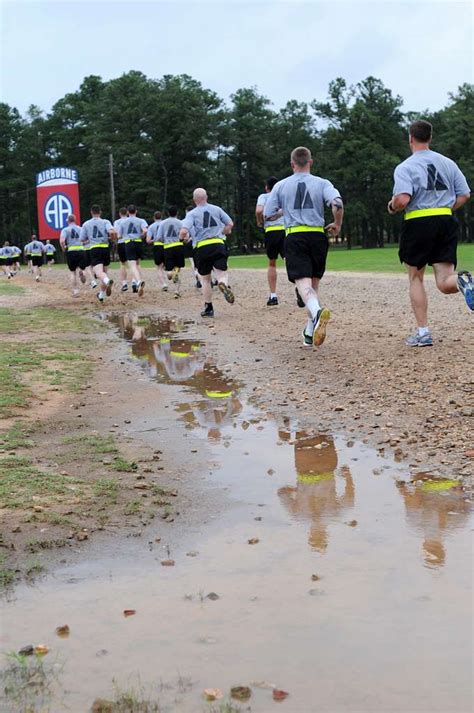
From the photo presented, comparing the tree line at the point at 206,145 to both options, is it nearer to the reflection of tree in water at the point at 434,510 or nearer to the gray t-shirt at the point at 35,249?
the gray t-shirt at the point at 35,249

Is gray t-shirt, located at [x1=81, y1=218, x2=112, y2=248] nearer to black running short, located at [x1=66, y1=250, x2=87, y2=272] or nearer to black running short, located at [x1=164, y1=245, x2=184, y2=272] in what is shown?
black running short, located at [x1=164, y1=245, x2=184, y2=272]

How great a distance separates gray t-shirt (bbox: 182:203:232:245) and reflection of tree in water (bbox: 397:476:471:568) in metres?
9.84

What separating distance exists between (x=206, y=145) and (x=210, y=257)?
71749 mm

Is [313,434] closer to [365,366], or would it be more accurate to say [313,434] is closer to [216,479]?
[216,479]

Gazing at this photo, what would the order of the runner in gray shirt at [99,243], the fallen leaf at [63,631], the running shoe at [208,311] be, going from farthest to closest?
1. the runner in gray shirt at [99,243]
2. the running shoe at [208,311]
3. the fallen leaf at [63,631]

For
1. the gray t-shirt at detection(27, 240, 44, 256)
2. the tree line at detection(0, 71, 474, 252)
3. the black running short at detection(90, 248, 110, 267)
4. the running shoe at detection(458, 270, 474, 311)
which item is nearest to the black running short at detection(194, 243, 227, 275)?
the black running short at detection(90, 248, 110, 267)

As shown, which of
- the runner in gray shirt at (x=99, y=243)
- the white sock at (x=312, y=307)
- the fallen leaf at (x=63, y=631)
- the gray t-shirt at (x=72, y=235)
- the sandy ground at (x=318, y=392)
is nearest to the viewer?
the fallen leaf at (x=63, y=631)

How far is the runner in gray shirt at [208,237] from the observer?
1416 centimetres

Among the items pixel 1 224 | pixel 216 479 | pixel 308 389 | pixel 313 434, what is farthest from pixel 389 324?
pixel 1 224

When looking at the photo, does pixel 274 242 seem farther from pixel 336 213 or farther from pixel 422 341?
pixel 422 341

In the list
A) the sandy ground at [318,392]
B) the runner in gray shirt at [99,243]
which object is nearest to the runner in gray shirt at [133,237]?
the runner in gray shirt at [99,243]

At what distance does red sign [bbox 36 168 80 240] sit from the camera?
49531 mm

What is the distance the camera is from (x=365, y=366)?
829 centimetres

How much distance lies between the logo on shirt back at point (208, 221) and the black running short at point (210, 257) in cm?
31
